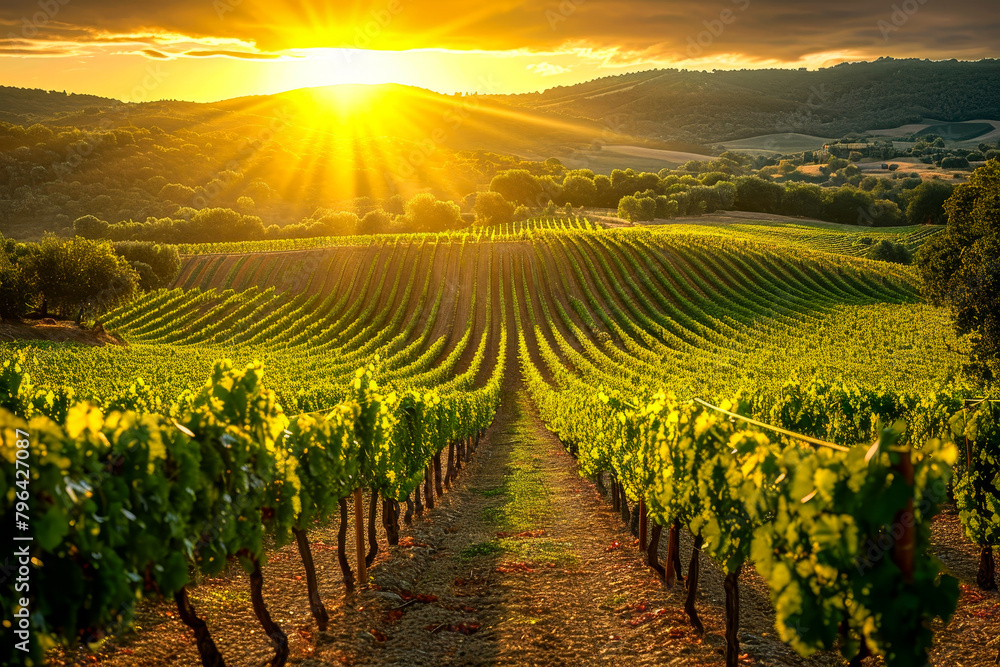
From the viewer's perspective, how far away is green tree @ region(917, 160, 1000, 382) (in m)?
29.5

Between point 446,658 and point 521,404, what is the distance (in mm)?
39763

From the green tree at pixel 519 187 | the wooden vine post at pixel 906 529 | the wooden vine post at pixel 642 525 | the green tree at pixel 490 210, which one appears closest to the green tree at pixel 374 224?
the green tree at pixel 490 210

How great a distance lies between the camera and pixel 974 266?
30391mm

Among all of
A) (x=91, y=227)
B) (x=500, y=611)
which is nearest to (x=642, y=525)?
(x=500, y=611)

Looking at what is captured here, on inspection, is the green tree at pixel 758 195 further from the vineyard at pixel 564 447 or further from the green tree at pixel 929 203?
the vineyard at pixel 564 447

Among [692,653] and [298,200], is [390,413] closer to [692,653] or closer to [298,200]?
[692,653]

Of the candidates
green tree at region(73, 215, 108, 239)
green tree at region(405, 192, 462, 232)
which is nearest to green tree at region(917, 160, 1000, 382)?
green tree at region(405, 192, 462, 232)

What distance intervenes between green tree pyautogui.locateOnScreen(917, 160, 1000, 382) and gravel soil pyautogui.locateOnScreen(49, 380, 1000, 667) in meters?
16.1

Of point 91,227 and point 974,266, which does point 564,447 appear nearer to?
point 974,266

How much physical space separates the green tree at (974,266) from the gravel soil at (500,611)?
52.7ft

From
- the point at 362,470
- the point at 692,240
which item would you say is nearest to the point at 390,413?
the point at 362,470

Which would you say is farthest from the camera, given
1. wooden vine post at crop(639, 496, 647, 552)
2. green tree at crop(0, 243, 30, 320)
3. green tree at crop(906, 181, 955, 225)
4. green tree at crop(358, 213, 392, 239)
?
green tree at crop(906, 181, 955, 225)

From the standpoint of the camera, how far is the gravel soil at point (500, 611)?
1028 cm

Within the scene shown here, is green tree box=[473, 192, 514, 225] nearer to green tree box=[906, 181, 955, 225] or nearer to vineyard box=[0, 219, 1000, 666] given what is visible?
vineyard box=[0, 219, 1000, 666]
